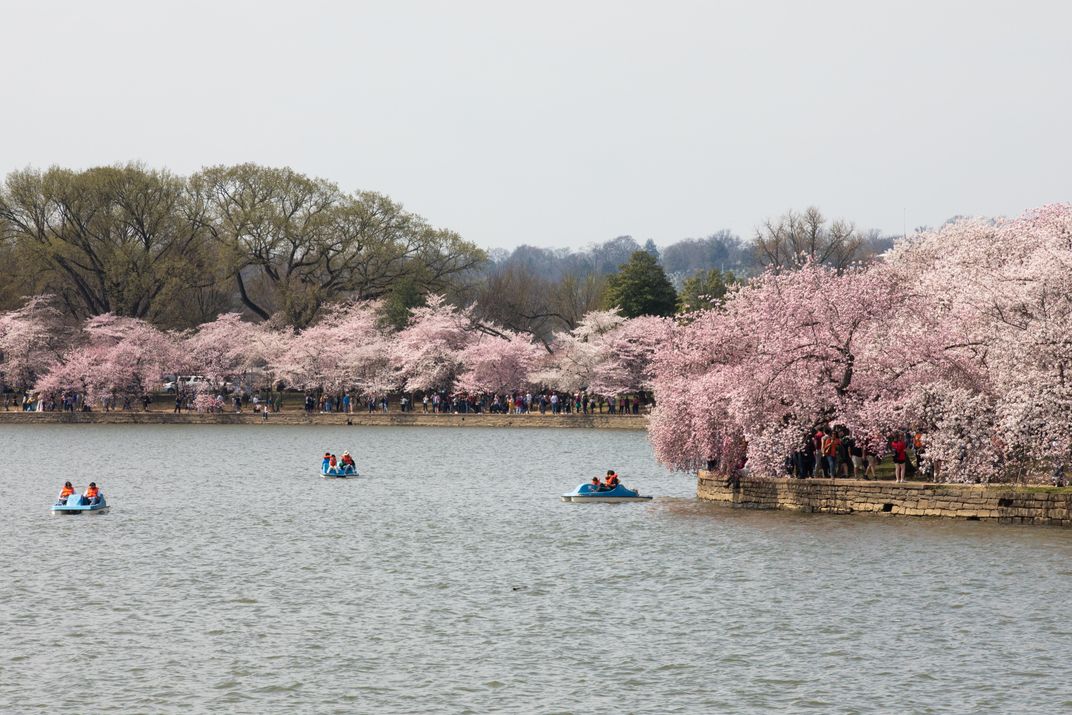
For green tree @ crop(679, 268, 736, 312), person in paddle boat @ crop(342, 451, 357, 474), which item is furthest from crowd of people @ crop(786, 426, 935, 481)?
green tree @ crop(679, 268, 736, 312)

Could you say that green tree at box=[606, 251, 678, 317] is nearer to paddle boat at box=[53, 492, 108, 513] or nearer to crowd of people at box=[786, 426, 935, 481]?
crowd of people at box=[786, 426, 935, 481]

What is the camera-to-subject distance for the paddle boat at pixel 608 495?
45.0 metres

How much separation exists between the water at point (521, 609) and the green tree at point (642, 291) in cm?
5137

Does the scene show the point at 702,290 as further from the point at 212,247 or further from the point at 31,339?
the point at 31,339

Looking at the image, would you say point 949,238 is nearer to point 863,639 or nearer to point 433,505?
point 433,505

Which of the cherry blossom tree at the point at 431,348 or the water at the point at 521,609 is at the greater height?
the cherry blossom tree at the point at 431,348

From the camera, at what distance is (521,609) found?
27.5 meters

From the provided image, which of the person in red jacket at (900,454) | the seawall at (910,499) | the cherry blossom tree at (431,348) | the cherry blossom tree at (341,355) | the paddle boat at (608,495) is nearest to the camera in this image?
the seawall at (910,499)

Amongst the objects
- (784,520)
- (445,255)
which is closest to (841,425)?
(784,520)

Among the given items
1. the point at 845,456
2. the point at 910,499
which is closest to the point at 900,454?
the point at 910,499

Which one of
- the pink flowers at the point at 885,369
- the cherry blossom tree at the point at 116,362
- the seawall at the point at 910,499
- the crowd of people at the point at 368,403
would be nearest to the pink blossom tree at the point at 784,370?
the pink flowers at the point at 885,369

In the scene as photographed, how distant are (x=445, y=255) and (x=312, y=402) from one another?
1772 cm

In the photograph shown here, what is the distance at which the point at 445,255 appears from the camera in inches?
4392

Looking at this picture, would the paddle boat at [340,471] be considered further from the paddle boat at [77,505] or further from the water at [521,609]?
the paddle boat at [77,505]
